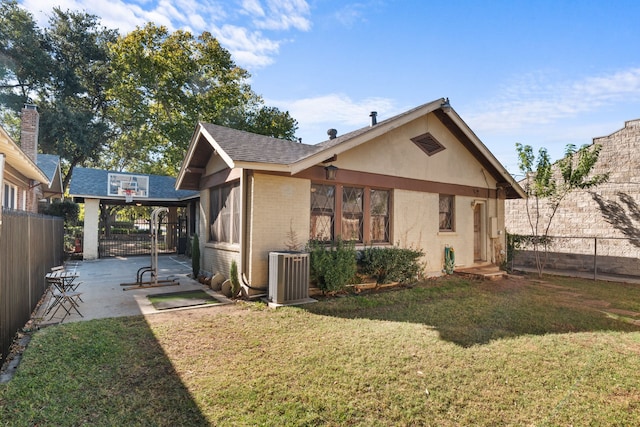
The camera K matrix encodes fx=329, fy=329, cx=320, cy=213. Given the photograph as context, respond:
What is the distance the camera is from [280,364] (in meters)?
4.07

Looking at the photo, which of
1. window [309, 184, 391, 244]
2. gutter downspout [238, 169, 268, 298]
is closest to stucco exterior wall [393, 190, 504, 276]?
window [309, 184, 391, 244]

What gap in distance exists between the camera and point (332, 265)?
756 centimetres

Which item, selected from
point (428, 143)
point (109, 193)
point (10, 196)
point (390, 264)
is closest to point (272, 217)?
point (390, 264)

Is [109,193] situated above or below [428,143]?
below

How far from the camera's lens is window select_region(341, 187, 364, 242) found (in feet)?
28.8

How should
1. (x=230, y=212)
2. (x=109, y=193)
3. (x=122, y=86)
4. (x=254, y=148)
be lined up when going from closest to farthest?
(x=254, y=148) → (x=230, y=212) → (x=109, y=193) → (x=122, y=86)

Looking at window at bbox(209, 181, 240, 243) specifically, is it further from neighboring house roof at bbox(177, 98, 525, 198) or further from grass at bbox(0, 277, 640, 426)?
grass at bbox(0, 277, 640, 426)

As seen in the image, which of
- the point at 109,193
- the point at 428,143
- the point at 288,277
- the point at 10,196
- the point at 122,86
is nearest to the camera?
the point at 288,277

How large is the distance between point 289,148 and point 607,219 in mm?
11987

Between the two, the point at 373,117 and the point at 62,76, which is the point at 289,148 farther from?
the point at 62,76

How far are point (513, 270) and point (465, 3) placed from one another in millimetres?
9469

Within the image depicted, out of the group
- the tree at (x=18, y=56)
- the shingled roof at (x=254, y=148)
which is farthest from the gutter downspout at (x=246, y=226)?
the tree at (x=18, y=56)

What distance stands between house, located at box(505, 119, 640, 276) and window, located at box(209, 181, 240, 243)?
11.4m

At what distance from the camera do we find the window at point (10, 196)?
32.6ft
